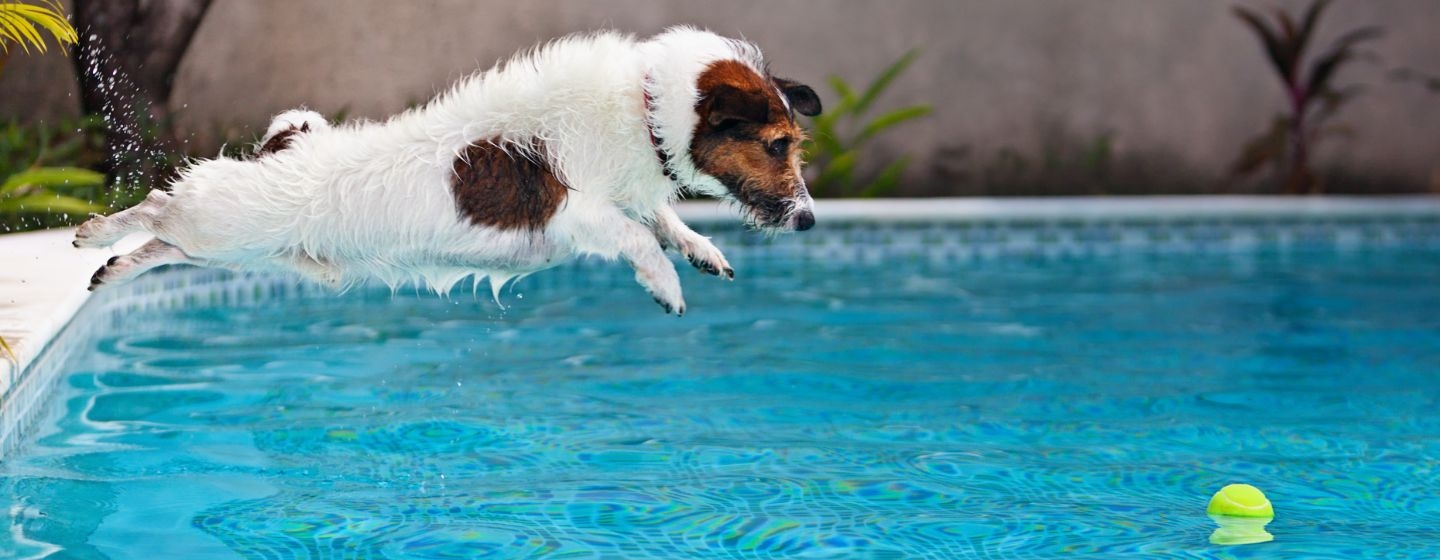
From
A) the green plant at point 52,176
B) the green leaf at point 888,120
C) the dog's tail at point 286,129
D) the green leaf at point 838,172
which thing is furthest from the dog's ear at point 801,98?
the green leaf at point 888,120

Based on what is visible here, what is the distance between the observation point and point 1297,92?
10391 millimetres

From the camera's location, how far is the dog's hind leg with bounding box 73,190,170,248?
347 centimetres

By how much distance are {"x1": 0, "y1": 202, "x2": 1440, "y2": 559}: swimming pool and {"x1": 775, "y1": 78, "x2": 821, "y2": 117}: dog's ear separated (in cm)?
92

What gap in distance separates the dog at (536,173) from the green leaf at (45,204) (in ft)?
11.2

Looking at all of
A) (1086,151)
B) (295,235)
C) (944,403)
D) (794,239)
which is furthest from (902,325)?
(1086,151)

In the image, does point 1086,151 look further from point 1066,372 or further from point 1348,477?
point 1348,477

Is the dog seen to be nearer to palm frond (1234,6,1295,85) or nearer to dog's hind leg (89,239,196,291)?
dog's hind leg (89,239,196,291)

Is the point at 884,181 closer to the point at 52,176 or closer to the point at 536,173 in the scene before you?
the point at 52,176

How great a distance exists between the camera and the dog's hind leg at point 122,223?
11.4ft

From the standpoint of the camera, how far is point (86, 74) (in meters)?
8.94

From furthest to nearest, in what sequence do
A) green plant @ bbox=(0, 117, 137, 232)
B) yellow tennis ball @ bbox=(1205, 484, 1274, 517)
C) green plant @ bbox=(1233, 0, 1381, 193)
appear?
green plant @ bbox=(1233, 0, 1381, 193), green plant @ bbox=(0, 117, 137, 232), yellow tennis ball @ bbox=(1205, 484, 1274, 517)

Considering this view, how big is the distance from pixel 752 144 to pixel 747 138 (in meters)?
0.02

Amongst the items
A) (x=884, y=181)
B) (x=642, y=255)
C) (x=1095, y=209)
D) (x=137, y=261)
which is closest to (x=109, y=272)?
(x=137, y=261)

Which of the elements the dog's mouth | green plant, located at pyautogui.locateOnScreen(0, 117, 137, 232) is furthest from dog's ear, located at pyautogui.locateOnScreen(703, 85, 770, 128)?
green plant, located at pyautogui.locateOnScreen(0, 117, 137, 232)
